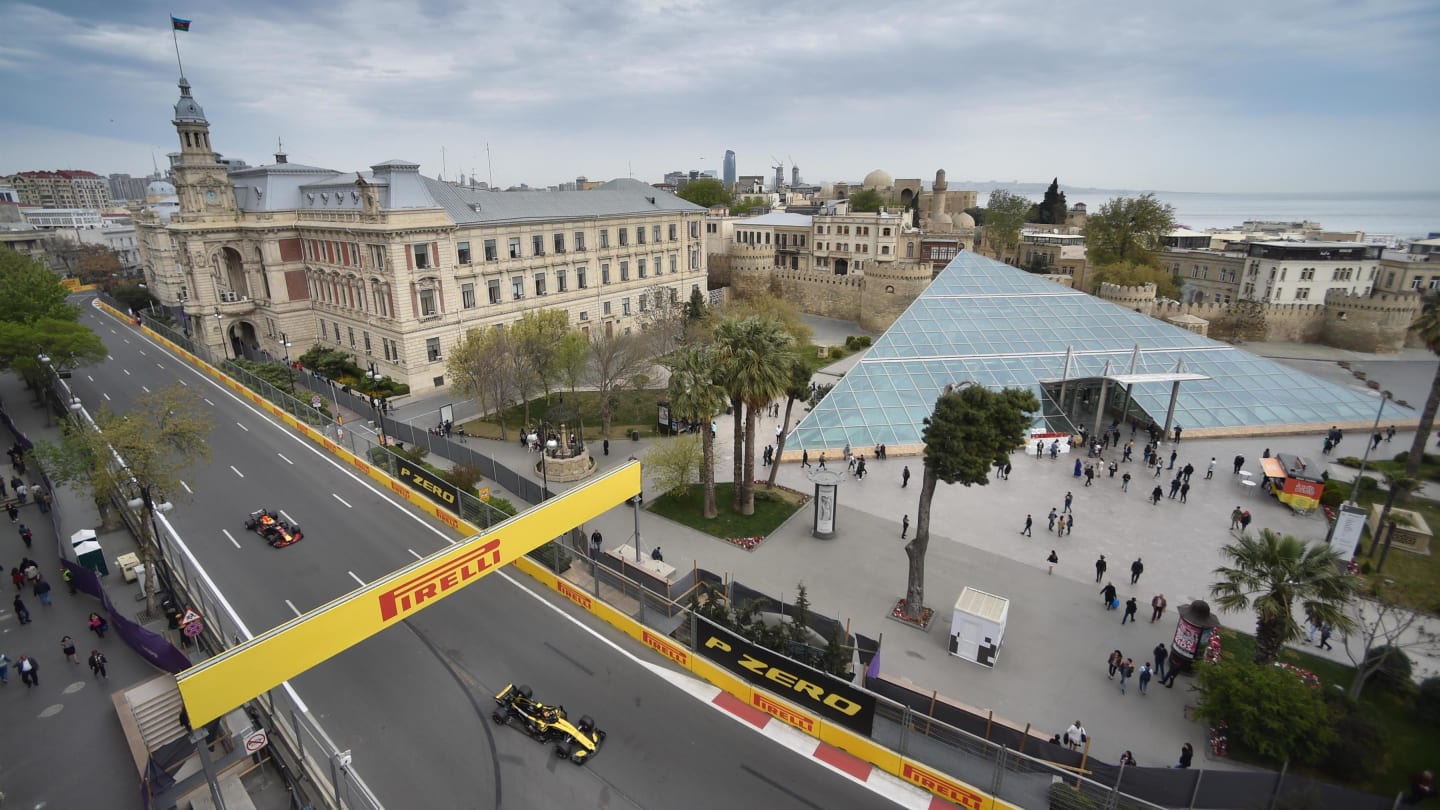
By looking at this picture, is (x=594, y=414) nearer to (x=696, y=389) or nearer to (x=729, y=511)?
(x=729, y=511)

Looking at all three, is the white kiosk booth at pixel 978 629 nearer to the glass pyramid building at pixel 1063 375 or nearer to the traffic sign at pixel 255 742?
the glass pyramid building at pixel 1063 375

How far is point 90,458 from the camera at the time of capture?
2319 centimetres

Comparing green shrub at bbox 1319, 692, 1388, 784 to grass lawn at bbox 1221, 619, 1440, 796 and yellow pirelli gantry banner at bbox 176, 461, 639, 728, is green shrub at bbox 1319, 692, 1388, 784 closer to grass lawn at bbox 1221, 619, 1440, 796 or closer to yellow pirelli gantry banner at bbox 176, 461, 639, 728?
grass lawn at bbox 1221, 619, 1440, 796

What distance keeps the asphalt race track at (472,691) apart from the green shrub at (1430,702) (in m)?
14.3

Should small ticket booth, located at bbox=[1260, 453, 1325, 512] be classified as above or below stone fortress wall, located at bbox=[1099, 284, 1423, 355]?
below

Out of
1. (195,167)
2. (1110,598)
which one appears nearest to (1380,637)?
(1110,598)

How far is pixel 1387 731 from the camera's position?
1627 cm

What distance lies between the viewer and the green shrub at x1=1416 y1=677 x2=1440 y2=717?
16.7 meters

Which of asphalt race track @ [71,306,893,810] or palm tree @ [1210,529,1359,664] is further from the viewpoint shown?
palm tree @ [1210,529,1359,664]

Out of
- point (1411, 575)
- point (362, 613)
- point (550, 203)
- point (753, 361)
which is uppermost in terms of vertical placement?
point (550, 203)

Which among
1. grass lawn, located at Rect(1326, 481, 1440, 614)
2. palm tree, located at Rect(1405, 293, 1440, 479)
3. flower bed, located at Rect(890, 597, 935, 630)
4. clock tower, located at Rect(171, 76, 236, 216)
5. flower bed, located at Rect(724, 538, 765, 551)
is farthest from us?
clock tower, located at Rect(171, 76, 236, 216)

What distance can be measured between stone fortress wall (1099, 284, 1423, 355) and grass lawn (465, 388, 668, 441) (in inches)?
1777

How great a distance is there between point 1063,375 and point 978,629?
25.2m

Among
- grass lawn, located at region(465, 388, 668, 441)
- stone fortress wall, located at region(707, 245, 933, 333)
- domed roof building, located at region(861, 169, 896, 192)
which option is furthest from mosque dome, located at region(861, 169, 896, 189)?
grass lawn, located at region(465, 388, 668, 441)
